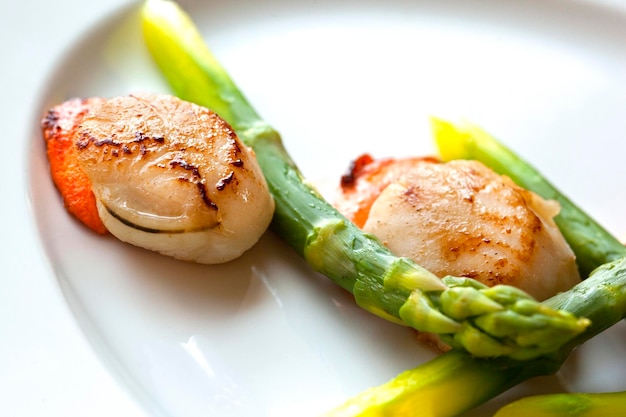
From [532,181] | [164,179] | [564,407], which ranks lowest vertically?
[564,407]

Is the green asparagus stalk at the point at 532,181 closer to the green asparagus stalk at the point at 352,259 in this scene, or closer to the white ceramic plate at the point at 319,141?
the white ceramic plate at the point at 319,141

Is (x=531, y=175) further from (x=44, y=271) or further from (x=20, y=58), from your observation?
(x=20, y=58)

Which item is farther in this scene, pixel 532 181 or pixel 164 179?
pixel 532 181

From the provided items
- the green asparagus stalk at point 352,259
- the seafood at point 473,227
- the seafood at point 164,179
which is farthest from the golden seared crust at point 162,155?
the seafood at point 473,227

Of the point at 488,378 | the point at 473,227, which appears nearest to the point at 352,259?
the point at 473,227

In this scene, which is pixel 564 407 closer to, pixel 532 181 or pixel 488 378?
pixel 488 378

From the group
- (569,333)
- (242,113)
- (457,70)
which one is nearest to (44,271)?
(242,113)
